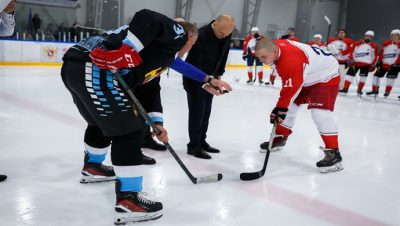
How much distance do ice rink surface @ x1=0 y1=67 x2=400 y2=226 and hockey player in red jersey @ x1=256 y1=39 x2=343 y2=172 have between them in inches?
10.2

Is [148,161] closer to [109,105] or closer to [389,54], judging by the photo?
[109,105]

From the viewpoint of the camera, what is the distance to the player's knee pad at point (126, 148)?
1.72 metres

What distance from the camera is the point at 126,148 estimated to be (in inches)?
67.9

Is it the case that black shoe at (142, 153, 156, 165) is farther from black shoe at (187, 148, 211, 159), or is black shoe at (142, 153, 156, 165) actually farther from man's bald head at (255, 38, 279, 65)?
man's bald head at (255, 38, 279, 65)

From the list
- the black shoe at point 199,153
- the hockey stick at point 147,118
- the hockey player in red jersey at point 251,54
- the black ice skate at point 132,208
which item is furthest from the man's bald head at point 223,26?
the hockey player in red jersey at point 251,54

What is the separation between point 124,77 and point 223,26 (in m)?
1.12

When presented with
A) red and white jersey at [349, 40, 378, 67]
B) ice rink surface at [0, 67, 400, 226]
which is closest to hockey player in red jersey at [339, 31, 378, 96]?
red and white jersey at [349, 40, 378, 67]

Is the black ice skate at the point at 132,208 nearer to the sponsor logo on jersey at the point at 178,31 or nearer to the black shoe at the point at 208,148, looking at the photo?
the sponsor logo on jersey at the point at 178,31

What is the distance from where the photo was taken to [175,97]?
19.3 ft

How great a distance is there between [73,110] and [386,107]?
507 centimetres

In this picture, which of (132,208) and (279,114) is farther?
(279,114)

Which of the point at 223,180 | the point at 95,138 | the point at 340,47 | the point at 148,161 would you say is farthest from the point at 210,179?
the point at 340,47

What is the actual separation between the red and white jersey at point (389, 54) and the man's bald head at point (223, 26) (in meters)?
6.31

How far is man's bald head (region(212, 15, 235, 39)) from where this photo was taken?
2668 millimetres
